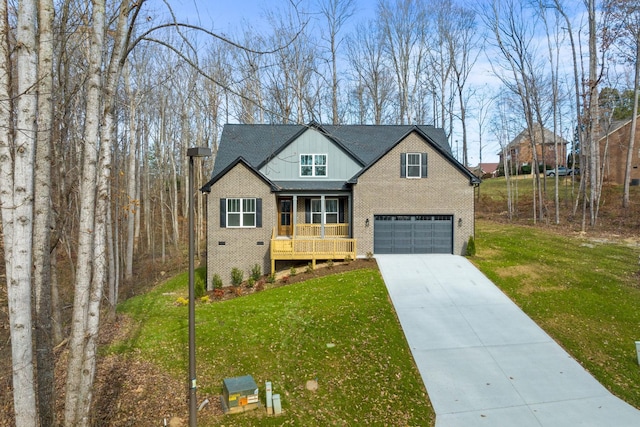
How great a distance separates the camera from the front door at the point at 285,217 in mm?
20359

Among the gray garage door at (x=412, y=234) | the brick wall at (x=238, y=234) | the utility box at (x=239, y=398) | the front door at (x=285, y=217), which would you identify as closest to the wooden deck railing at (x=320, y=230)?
the front door at (x=285, y=217)

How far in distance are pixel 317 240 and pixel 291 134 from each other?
6.00 meters

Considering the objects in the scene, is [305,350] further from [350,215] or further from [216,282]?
[350,215]

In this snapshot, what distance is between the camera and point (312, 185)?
64.2ft

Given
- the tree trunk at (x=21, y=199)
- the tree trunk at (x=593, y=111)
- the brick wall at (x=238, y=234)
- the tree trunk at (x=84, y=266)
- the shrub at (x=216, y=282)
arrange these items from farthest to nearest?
the tree trunk at (x=593, y=111) → the brick wall at (x=238, y=234) → the shrub at (x=216, y=282) → the tree trunk at (x=84, y=266) → the tree trunk at (x=21, y=199)

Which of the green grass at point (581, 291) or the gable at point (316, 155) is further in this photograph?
the gable at point (316, 155)

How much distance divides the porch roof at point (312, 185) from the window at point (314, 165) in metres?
0.46

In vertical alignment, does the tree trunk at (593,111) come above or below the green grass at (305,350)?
above

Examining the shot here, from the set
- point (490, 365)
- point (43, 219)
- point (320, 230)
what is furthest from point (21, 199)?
point (320, 230)

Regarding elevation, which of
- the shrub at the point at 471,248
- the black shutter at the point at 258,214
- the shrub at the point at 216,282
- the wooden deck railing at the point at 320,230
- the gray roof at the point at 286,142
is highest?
the gray roof at the point at 286,142

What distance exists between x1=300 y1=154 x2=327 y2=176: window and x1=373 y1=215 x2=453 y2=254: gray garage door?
3380 millimetres

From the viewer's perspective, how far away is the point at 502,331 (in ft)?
38.8

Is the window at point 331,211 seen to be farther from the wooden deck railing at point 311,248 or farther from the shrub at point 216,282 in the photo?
the shrub at point 216,282

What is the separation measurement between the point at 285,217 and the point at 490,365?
40.4 ft
